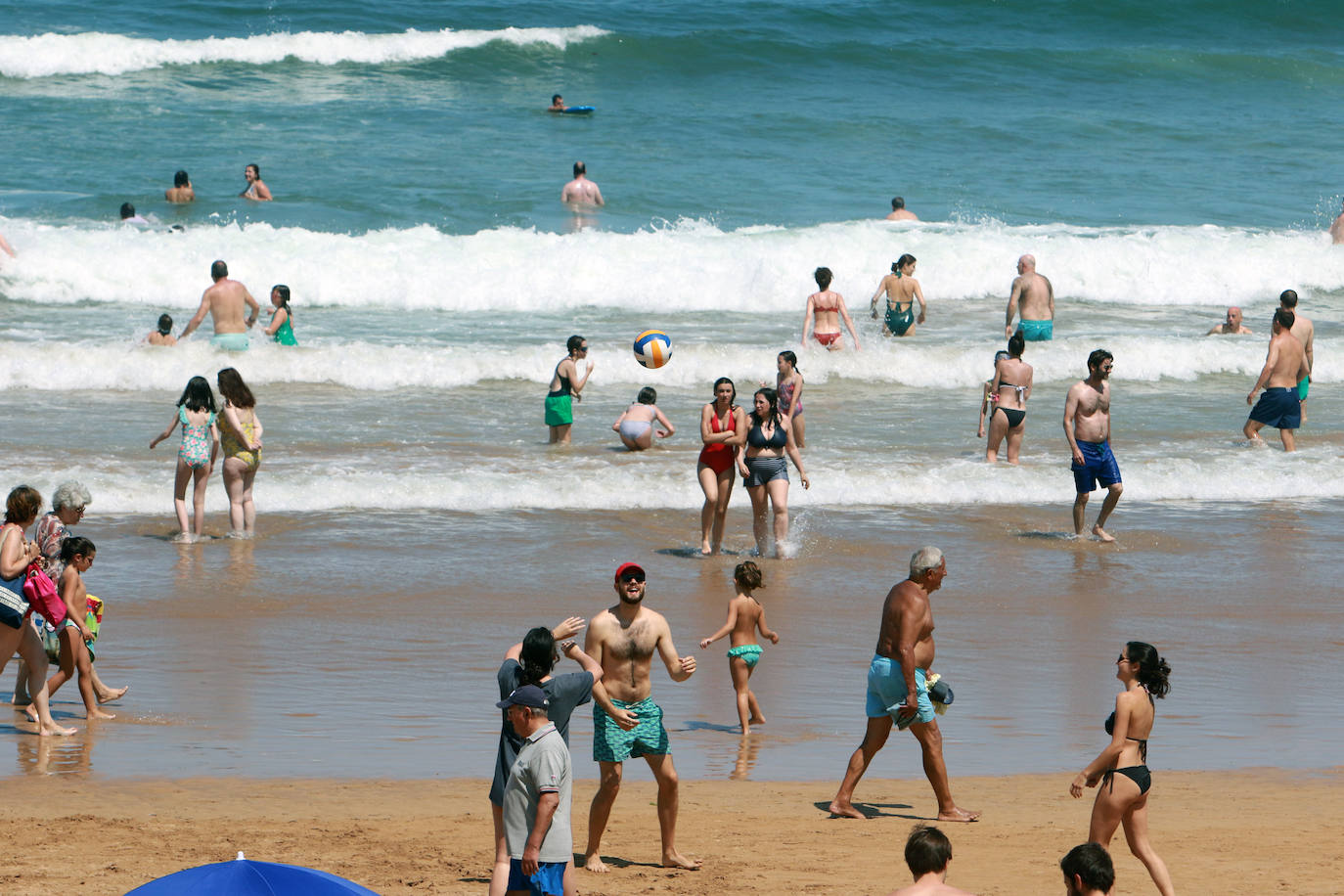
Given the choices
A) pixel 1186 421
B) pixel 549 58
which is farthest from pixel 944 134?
pixel 1186 421

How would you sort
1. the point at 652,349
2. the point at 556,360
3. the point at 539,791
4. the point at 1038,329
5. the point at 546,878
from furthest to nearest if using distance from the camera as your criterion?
the point at 1038,329, the point at 556,360, the point at 652,349, the point at 546,878, the point at 539,791

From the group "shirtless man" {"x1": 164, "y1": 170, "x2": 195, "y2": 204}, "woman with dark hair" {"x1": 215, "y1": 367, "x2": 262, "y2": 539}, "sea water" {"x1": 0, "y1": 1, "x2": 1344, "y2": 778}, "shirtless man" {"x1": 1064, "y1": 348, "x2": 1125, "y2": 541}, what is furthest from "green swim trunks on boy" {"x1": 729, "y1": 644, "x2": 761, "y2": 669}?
"shirtless man" {"x1": 164, "y1": 170, "x2": 195, "y2": 204}

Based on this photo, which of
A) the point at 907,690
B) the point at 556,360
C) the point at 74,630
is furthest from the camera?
the point at 556,360

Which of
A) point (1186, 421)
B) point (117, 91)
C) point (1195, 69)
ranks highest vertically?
point (1195, 69)

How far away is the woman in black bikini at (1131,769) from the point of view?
608cm

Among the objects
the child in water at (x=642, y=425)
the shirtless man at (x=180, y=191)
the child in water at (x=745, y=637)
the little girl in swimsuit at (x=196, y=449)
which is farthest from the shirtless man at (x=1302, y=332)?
the shirtless man at (x=180, y=191)

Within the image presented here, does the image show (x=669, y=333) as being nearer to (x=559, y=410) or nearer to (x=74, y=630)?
(x=559, y=410)

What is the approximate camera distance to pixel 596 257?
23.9m

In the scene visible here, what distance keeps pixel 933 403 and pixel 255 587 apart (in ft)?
31.0

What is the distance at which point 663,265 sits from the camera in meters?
23.9

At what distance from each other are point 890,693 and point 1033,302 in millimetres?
12983

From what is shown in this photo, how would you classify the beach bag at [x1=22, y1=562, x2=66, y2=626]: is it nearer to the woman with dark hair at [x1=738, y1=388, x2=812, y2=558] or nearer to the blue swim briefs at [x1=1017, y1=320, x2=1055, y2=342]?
the woman with dark hair at [x1=738, y1=388, x2=812, y2=558]

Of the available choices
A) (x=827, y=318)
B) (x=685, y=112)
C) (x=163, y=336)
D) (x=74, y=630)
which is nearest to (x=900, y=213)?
(x=827, y=318)

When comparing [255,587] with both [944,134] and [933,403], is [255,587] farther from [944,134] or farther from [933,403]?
[944,134]
